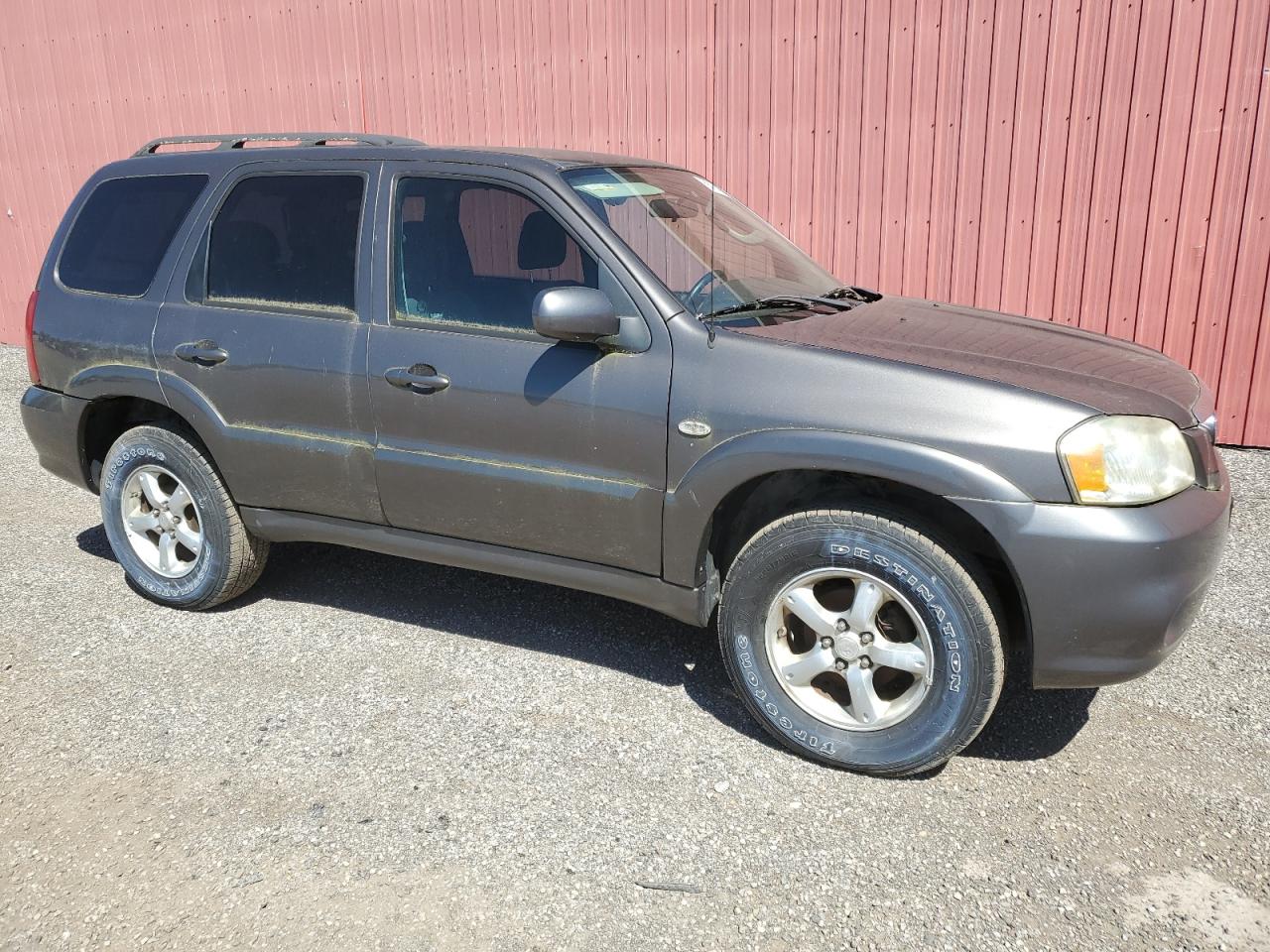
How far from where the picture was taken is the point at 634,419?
3299mm

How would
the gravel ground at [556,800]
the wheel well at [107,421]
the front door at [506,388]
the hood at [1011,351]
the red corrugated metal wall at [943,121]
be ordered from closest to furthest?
the gravel ground at [556,800] < the hood at [1011,351] < the front door at [506,388] < the wheel well at [107,421] < the red corrugated metal wall at [943,121]

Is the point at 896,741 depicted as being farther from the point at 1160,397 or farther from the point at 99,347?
the point at 99,347

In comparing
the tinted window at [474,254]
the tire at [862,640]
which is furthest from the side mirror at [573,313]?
the tire at [862,640]

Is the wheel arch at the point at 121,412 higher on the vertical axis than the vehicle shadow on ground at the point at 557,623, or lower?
higher

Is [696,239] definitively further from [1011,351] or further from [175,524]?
[175,524]

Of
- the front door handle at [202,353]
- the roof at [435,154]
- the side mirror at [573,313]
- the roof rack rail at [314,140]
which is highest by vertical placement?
the roof rack rail at [314,140]

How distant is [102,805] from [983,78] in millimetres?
5872

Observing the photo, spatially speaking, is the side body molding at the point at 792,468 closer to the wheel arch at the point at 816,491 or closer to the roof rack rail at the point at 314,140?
the wheel arch at the point at 816,491

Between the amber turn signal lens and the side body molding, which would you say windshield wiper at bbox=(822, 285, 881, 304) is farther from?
the amber turn signal lens

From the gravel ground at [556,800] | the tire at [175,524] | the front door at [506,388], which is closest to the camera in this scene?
the gravel ground at [556,800]

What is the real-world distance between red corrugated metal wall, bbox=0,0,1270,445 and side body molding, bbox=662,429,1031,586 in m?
4.03

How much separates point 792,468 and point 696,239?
1.04 m

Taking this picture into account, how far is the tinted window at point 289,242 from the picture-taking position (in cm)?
383

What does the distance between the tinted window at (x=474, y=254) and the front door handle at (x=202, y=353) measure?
2.65 ft
